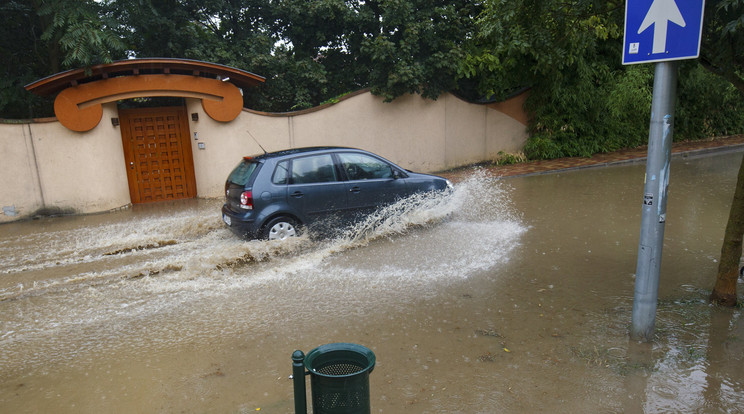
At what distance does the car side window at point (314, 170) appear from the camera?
7527 millimetres

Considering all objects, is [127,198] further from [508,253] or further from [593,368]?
[593,368]

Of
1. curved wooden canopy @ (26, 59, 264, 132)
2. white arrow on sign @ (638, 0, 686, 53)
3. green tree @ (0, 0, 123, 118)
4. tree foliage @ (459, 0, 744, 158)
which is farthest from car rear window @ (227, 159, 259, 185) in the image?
tree foliage @ (459, 0, 744, 158)

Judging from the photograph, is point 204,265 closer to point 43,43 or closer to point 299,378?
point 299,378

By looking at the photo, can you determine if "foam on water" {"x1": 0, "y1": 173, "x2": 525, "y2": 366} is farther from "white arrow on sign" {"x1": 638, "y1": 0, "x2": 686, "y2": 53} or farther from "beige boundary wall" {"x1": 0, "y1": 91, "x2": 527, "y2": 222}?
"white arrow on sign" {"x1": 638, "y1": 0, "x2": 686, "y2": 53}

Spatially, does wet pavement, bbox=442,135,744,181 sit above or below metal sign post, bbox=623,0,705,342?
below

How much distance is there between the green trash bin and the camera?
2.68 m

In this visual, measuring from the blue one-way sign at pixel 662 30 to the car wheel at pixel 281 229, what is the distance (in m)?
4.91

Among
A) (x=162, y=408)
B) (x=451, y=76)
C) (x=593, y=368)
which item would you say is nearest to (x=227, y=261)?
(x=162, y=408)

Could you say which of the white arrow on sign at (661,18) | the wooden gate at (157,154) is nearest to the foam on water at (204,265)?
the wooden gate at (157,154)

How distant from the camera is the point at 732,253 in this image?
15.3 ft

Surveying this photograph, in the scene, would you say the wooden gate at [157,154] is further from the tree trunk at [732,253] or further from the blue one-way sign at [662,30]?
the tree trunk at [732,253]

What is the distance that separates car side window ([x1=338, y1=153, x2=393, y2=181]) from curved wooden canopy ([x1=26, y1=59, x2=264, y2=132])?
489 centimetres

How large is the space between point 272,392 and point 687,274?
4918 millimetres

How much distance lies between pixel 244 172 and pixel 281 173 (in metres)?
0.63
